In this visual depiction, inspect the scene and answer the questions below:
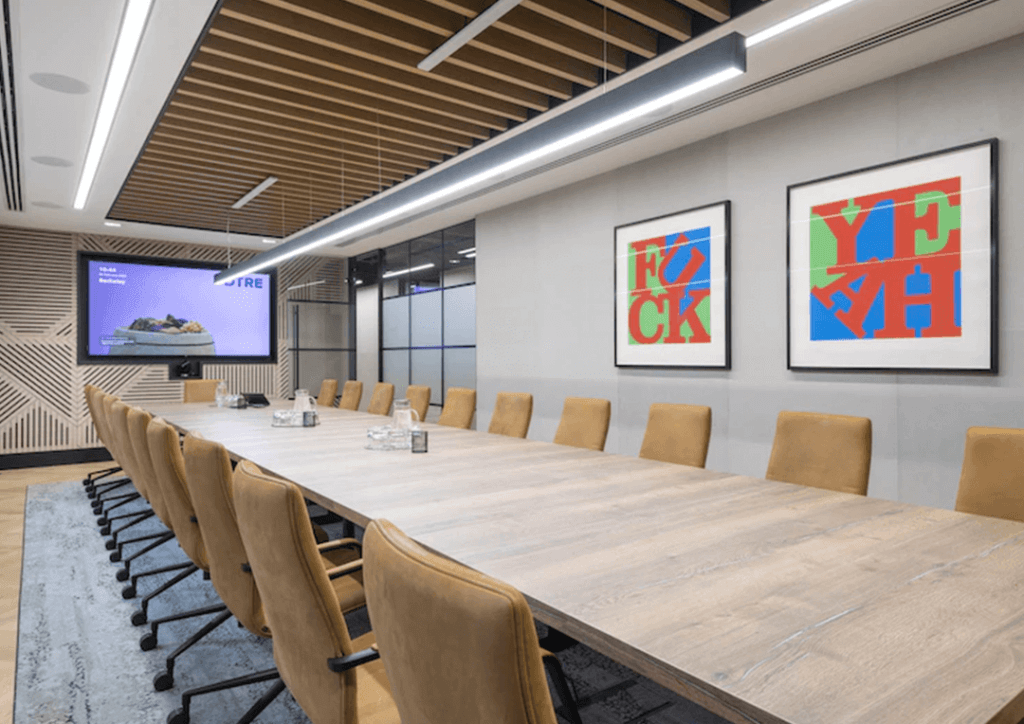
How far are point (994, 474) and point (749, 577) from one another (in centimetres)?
166

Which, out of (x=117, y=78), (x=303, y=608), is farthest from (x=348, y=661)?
(x=117, y=78)

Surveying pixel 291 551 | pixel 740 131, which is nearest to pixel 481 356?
pixel 740 131

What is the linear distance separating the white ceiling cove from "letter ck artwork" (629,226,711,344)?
34.9 inches

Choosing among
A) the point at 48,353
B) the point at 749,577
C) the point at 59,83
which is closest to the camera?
the point at 749,577

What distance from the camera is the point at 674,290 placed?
5656 mm

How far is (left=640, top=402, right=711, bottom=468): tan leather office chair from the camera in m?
3.60

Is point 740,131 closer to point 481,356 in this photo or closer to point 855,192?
point 855,192

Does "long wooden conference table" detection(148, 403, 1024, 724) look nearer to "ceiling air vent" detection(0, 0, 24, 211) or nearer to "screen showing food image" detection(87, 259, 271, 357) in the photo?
"ceiling air vent" detection(0, 0, 24, 211)

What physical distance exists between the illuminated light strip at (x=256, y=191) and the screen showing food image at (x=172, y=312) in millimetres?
3023

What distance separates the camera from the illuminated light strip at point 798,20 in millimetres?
2992

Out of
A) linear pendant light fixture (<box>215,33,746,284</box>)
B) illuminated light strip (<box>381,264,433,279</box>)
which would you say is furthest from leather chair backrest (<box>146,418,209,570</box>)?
illuminated light strip (<box>381,264,433,279</box>)

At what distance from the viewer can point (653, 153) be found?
227 inches

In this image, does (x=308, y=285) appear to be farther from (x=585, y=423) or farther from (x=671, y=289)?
(x=585, y=423)

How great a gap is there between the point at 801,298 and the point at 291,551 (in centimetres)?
433
